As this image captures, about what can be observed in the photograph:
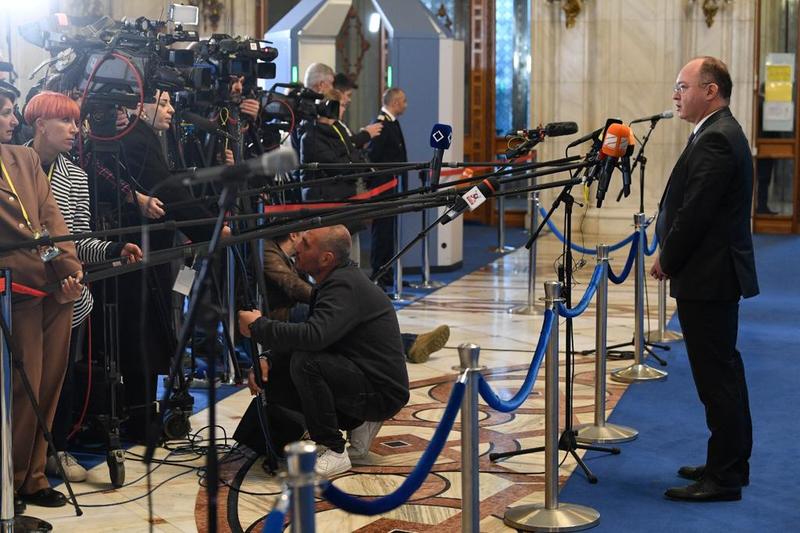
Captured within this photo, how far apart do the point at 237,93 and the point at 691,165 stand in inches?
107

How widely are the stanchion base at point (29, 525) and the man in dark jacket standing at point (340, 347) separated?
1160 mm

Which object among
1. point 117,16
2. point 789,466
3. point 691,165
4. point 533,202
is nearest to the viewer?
point 691,165

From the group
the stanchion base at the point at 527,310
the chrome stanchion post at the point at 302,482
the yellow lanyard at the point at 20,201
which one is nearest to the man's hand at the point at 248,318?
the yellow lanyard at the point at 20,201

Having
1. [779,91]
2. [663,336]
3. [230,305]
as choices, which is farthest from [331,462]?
[779,91]

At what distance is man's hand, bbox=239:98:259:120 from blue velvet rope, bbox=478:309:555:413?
288 centimetres

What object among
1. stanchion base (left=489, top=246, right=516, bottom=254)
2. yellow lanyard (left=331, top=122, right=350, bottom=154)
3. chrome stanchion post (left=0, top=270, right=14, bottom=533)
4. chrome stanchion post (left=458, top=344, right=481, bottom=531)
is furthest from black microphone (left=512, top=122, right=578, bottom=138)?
stanchion base (left=489, top=246, right=516, bottom=254)

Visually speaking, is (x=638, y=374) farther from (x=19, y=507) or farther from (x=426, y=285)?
(x=426, y=285)

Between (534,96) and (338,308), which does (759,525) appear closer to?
(338,308)

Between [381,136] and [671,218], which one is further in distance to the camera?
[381,136]

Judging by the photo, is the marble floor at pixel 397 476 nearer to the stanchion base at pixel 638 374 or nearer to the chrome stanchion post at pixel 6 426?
the stanchion base at pixel 638 374

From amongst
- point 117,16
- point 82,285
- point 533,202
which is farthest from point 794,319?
point 117,16

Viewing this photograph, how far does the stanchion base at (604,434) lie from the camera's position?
612 centimetres

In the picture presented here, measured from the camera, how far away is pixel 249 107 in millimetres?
7121

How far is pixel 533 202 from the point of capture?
1057cm
